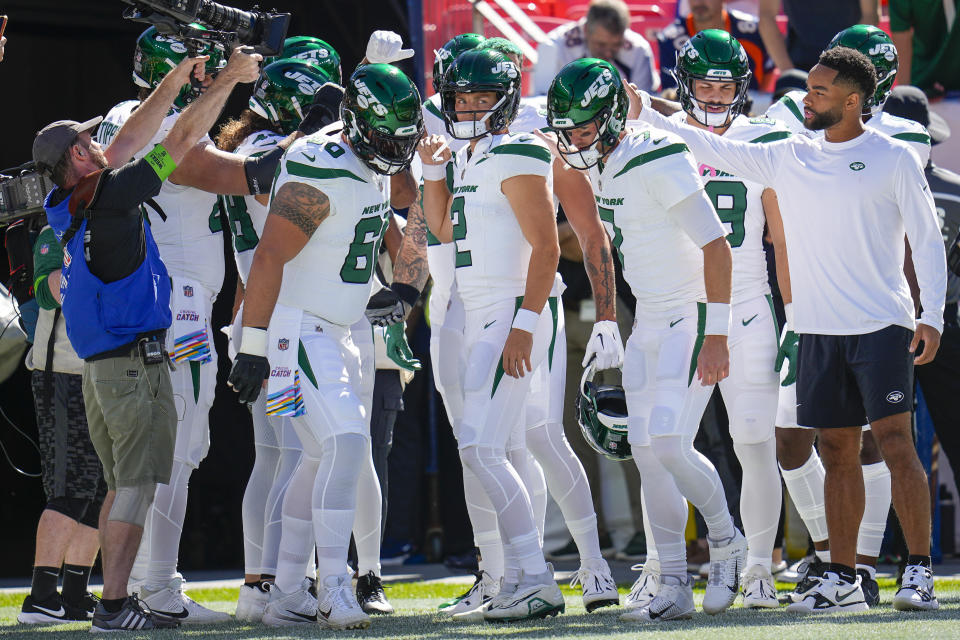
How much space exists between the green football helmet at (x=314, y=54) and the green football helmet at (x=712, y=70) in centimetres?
145

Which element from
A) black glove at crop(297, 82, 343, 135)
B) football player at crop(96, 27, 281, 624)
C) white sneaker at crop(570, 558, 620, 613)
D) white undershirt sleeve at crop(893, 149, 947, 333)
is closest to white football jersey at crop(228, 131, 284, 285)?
football player at crop(96, 27, 281, 624)

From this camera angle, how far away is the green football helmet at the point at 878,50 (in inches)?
250

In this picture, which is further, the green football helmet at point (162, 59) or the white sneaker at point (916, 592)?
the green football helmet at point (162, 59)

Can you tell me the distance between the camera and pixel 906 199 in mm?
5316

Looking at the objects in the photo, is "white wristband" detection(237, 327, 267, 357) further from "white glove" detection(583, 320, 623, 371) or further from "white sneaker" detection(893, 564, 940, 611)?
"white sneaker" detection(893, 564, 940, 611)

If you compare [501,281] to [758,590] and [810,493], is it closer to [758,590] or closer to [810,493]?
[758,590]

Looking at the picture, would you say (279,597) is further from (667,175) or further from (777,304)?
(777,304)

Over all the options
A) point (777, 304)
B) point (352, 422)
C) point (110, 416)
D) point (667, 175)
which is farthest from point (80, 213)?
point (777, 304)

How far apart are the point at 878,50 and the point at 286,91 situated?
8.53 ft

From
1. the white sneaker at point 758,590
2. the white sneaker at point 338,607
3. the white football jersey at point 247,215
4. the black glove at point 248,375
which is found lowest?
the white sneaker at point 758,590

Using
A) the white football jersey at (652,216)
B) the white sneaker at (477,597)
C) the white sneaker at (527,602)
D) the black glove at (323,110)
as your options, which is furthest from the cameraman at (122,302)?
the white football jersey at (652,216)

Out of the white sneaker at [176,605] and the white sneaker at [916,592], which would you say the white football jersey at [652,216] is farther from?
the white sneaker at [176,605]

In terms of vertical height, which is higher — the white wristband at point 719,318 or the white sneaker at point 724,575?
the white wristband at point 719,318

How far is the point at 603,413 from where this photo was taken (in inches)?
216
